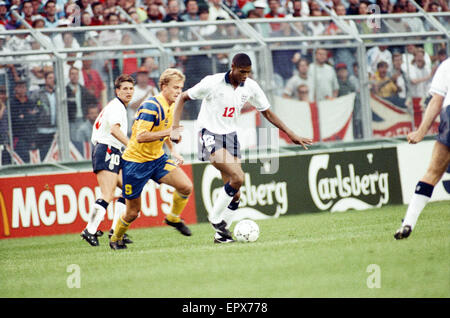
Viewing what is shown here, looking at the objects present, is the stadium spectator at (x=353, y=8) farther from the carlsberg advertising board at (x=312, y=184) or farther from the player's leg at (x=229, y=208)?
the player's leg at (x=229, y=208)

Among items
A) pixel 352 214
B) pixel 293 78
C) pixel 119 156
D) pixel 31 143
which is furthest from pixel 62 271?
pixel 293 78

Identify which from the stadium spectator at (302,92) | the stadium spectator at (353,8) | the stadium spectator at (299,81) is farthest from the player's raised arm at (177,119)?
the stadium spectator at (353,8)

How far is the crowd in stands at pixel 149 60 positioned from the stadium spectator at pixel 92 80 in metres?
0.02

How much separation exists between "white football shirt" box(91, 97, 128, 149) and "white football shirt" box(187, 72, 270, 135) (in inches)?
57.1

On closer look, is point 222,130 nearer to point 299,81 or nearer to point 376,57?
point 299,81

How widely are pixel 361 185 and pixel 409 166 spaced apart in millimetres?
1132

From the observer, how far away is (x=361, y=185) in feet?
52.6

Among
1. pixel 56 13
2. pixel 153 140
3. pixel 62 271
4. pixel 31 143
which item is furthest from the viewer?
pixel 56 13

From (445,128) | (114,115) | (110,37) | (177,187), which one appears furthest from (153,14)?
(445,128)

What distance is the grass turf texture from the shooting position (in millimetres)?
6727

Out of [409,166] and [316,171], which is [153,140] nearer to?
[316,171]

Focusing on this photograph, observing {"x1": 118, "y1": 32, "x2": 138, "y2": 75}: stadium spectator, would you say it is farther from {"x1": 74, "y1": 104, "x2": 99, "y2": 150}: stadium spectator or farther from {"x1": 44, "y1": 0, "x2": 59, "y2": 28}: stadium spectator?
{"x1": 44, "y1": 0, "x2": 59, "y2": 28}: stadium spectator

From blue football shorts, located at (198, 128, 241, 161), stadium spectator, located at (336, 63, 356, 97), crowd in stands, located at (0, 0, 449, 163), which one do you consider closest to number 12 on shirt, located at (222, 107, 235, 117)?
blue football shorts, located at (198, 128, 241, 161)

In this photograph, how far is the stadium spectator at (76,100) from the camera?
1464 cm
